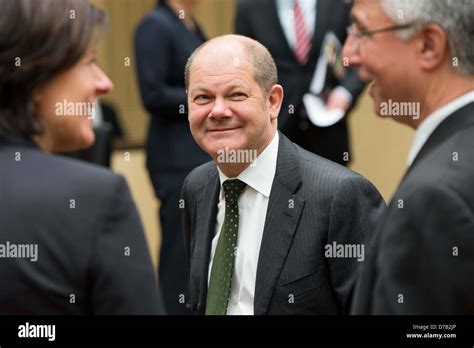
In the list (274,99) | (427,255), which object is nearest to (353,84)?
(274,99)

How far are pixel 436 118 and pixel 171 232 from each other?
154 centimetres

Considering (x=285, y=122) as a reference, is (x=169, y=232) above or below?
below

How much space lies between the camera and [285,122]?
3.15 metres

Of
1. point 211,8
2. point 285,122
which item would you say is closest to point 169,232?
point 285,122

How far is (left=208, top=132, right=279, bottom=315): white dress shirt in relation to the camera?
2316 millimetres

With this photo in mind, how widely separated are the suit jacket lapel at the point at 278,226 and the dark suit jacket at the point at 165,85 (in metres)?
0.74

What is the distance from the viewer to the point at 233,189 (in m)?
2.39

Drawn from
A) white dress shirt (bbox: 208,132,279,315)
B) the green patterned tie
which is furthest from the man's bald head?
the green patterned tie

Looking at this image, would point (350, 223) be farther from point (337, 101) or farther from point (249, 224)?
point (337, 101)

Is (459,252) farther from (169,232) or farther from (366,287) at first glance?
(169,232)

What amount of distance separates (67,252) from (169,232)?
1568 millimetres

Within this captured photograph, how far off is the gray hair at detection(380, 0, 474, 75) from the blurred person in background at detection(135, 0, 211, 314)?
132 centimetres

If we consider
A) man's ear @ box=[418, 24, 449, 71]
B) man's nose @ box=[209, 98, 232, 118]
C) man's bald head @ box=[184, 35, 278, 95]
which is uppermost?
man's bald head @ box=[184, 35, 278, 95]

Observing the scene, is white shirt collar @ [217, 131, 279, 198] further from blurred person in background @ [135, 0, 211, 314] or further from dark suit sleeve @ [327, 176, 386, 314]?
blurred person in background @ [135, 0, 211, 314]
